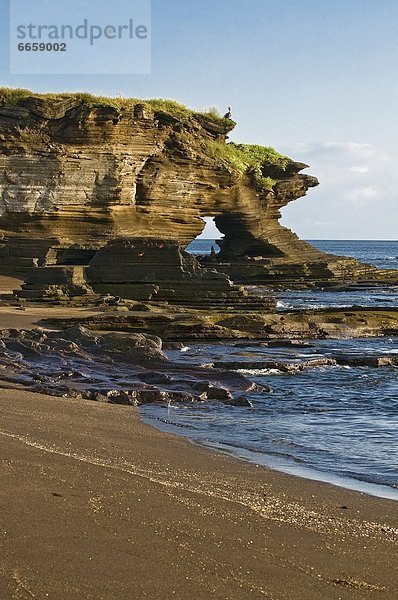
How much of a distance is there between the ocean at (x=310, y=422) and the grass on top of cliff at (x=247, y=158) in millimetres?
32761

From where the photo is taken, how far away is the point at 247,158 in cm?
5550

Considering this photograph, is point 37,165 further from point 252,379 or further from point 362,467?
point 362,467

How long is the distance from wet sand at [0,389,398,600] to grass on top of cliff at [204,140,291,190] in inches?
1743

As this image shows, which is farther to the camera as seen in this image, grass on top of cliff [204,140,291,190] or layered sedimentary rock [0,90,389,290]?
grass on top of cliff [204,140,291,190]

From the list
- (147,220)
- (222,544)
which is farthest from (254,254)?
(222,544)

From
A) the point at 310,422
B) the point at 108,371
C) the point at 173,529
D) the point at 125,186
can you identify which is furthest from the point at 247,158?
the point at 173,529

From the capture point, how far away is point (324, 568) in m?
4.91

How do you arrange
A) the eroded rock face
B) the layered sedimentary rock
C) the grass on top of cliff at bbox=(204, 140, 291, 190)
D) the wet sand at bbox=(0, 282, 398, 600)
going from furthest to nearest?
the grass on top of cliff at bbox=(204, 140, 291, 190)
the layered sedimentary rock
the eroded rock face
the wet sand at bbox=(0, 282, 398, 600)

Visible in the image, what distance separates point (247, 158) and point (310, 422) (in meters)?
44.7

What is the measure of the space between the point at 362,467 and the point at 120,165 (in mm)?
38252

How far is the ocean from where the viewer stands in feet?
29.9

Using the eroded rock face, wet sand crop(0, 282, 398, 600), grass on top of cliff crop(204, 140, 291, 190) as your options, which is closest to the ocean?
the eroded rock face

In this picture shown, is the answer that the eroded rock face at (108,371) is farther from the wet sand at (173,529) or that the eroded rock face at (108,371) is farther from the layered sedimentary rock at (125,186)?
the layered sedimentary rock at (125,186)

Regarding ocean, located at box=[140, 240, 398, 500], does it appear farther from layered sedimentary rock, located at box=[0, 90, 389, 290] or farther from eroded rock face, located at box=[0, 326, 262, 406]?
layered sedimentary rock, located at box=[0, 90, 389, 290]
